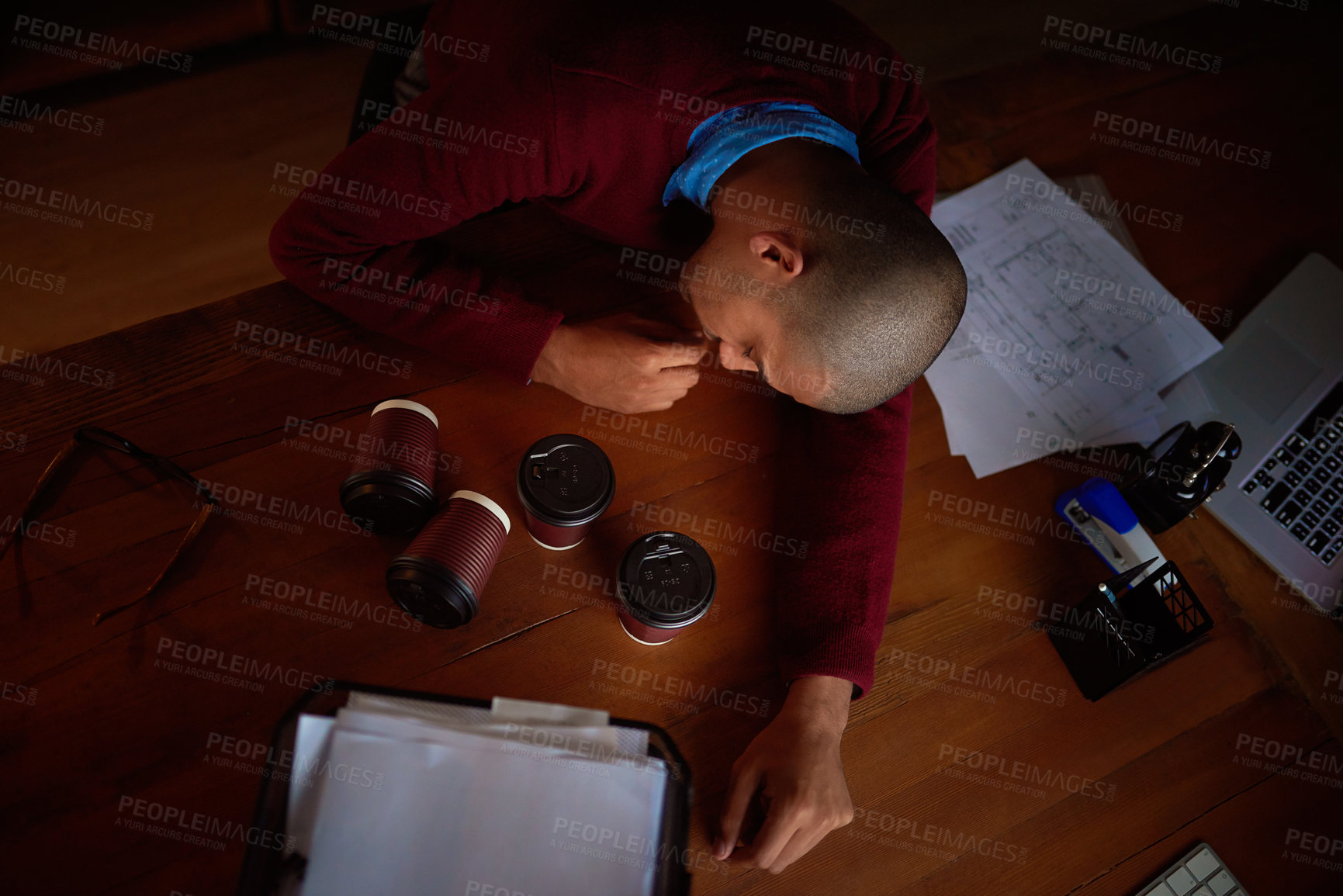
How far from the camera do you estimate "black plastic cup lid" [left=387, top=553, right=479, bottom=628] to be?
84 cm

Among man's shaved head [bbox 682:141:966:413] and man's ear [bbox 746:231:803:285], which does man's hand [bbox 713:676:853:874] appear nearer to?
man's shaved head [bbox 682:141:966:413]

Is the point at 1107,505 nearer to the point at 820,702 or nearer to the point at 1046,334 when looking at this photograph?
the point at 1046,334

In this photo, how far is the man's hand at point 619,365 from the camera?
106 centimetres

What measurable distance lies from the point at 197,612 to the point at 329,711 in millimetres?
224

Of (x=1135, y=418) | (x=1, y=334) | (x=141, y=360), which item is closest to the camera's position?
(x=141, y=360)

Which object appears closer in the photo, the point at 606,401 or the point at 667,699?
the point at 667,699

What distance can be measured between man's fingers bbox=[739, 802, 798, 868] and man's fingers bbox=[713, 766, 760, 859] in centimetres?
3

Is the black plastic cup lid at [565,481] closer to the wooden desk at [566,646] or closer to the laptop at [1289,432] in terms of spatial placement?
the wooden desk at [566,646]

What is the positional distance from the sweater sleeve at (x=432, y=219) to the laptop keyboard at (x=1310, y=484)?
47.1 inches

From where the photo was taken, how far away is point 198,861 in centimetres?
83

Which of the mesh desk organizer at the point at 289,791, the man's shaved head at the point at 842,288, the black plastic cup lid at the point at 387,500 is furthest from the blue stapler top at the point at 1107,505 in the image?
the black plastic cup lid at the point at 387,500

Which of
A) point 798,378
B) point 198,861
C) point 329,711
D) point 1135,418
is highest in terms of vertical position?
point 798,378

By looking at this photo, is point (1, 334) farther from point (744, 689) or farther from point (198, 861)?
point (744, 689)

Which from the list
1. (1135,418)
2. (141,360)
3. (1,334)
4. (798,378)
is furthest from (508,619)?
(1,334)
